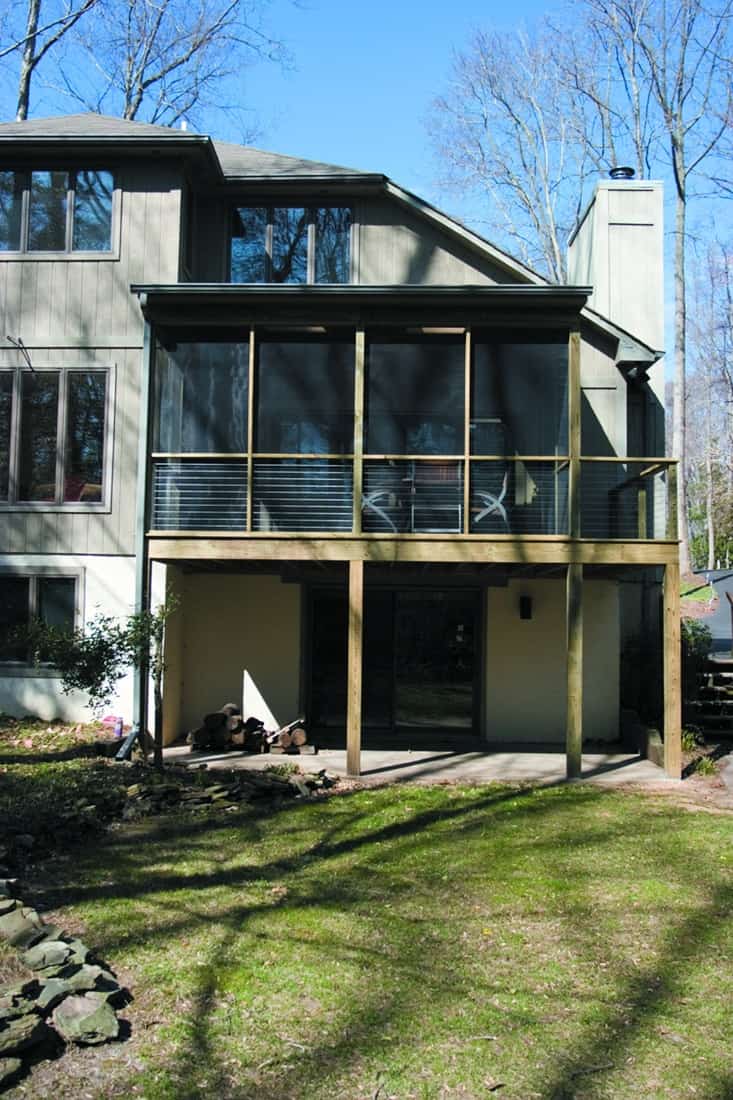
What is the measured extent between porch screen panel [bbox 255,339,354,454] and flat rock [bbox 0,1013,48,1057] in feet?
33.4

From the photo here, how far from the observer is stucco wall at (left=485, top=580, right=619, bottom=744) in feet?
43.0

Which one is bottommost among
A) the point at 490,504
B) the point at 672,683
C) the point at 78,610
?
the point at 672,683

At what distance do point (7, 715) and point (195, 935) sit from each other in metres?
7.61

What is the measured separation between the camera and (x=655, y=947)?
5516 millimetres

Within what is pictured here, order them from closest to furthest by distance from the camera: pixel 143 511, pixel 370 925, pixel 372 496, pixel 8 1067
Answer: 1. pixel 8 1067
2. pixel 370 925
3. pixel 143 511
4. pixel 372 496

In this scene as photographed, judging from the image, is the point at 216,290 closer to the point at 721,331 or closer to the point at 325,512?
the point at 325,512

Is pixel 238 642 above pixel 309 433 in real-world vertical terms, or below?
below

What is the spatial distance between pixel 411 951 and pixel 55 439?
30.4 feet

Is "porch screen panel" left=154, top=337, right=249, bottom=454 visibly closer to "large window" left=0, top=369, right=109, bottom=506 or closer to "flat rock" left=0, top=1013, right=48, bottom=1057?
"large window" left=0, top=369, right=109, bottom=506

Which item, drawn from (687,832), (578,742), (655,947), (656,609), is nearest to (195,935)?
(655,947)

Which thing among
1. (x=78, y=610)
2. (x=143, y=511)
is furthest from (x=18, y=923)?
Answer: (x=78, y=610)

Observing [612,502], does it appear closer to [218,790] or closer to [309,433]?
[309,433]

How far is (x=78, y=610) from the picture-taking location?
12.5m

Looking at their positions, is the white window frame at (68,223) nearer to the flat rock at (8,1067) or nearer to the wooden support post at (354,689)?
the wooden support post at (354,689)
